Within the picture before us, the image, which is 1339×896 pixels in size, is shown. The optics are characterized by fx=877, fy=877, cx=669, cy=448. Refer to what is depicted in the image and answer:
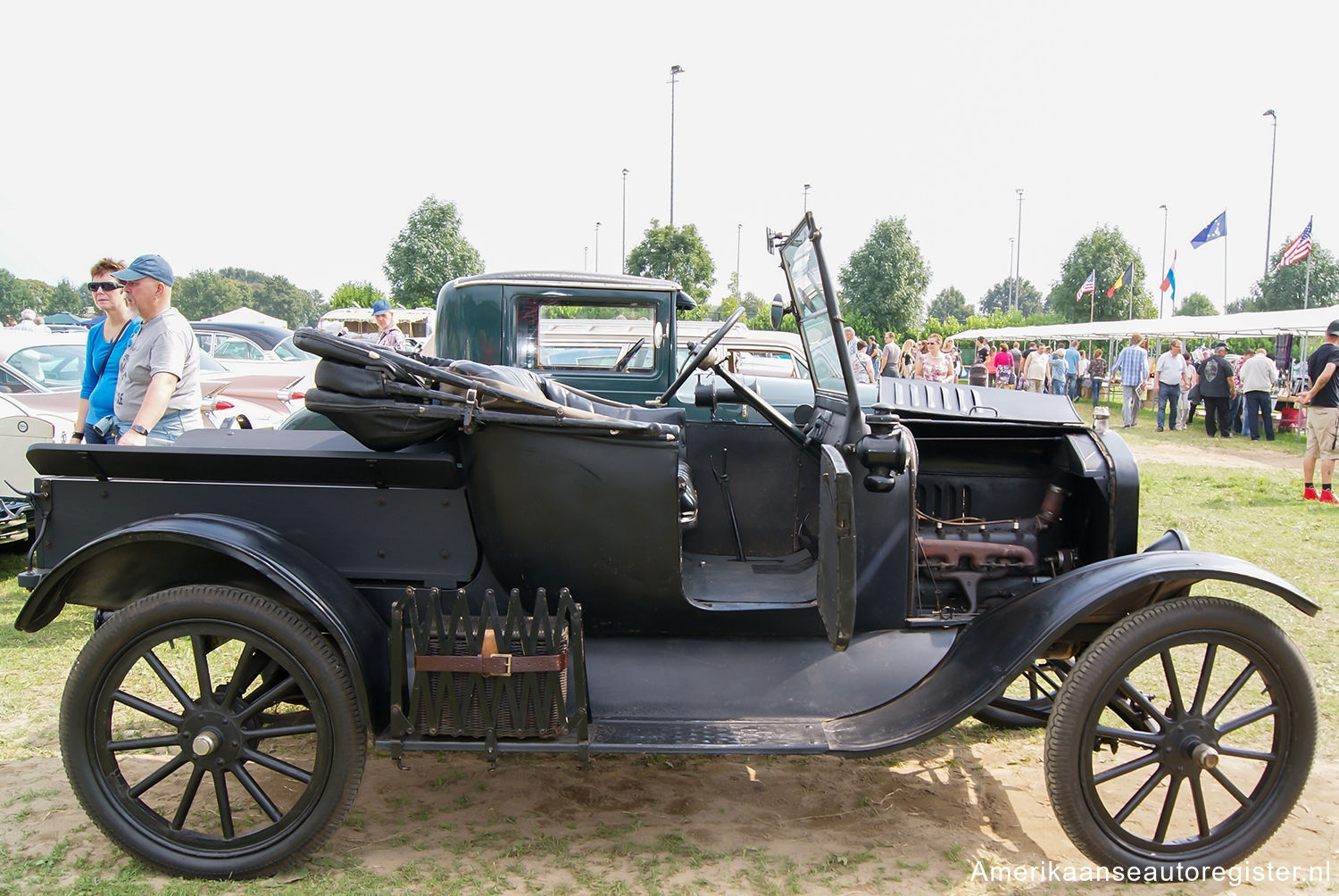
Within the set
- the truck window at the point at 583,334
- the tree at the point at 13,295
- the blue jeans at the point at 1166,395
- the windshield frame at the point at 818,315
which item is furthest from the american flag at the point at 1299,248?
the tree at the point at 13,295

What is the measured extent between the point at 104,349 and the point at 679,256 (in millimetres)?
21378

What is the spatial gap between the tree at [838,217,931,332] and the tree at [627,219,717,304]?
534 cm

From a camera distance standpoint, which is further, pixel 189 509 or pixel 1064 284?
pixel 1064 284

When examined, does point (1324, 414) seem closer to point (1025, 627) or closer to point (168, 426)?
point (1025, 627)

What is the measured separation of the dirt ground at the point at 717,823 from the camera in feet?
8.11

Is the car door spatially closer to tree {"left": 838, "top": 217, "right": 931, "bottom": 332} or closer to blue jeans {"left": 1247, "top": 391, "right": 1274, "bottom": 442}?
blue jeans {"left": 1247, "top": 391, "right": 1274, "bottom": 442}

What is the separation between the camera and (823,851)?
2.61 meters

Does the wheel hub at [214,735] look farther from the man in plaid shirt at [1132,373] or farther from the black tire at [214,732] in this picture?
the man in plaid shirt at [1132,373]

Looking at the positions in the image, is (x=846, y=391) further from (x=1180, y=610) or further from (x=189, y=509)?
(x=189, y=509)

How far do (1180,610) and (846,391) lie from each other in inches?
44.1

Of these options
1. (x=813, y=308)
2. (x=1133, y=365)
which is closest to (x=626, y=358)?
(x=813, y=308)

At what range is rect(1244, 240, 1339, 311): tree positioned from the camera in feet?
119

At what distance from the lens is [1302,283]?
1448 inches

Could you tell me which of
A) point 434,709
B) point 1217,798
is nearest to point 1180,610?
point 1217,798
